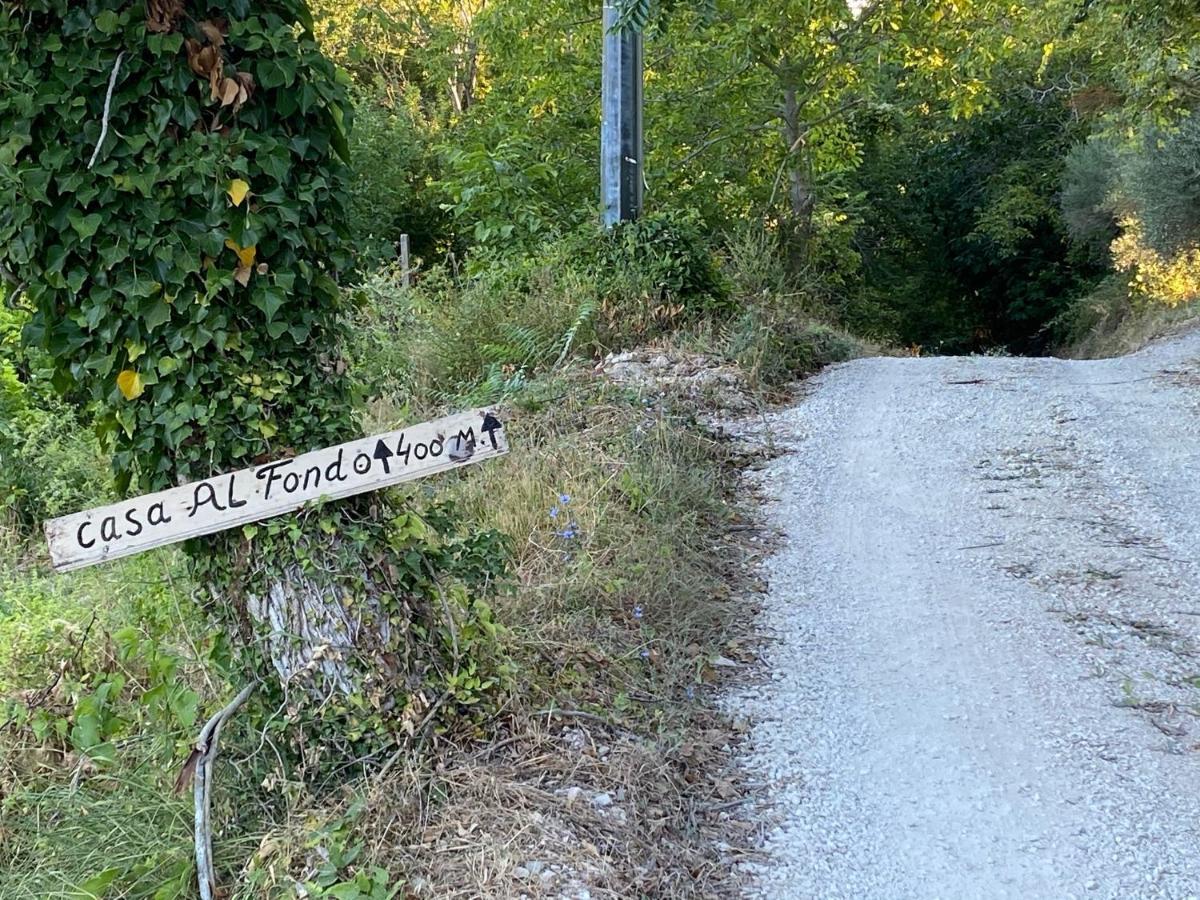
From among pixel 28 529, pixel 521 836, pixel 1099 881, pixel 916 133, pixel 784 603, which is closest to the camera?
pixel 521 836

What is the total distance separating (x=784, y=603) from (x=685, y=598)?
1.85ft

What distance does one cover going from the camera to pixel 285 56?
86.8 inches

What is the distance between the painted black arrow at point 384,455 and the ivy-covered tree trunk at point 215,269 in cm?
14

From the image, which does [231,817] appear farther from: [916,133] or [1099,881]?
[916,133]

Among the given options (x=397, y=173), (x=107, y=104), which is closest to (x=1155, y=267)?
(x=397, y=173)

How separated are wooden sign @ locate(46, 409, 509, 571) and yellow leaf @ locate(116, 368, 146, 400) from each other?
253 millimetres

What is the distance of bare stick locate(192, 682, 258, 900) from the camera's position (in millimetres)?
2141

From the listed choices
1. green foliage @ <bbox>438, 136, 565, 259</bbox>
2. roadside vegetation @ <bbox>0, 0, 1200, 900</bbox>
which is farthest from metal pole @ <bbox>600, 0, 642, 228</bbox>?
roadside vegetation @ <bbox>0, 0, 1200, 900</bbox>

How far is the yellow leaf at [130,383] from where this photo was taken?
224cm

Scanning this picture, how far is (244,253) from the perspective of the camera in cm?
221

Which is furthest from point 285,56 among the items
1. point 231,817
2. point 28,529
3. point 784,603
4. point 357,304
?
point 28,529

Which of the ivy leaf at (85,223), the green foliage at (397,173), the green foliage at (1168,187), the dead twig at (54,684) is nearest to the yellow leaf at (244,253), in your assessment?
the ivy leaf at (85,223)

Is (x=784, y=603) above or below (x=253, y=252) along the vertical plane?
below

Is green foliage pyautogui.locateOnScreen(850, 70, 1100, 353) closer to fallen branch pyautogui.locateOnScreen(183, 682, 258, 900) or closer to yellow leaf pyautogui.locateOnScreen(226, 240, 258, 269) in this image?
yellow leaf pyautogui.locateOnScreen(226, 240, 258, 269)
